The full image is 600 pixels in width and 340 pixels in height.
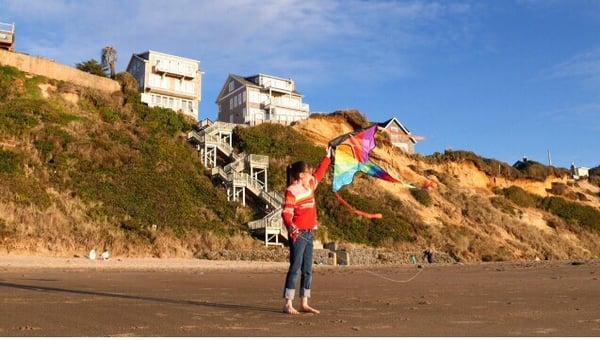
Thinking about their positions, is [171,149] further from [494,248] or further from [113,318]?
[113,318]

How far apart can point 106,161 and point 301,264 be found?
2907 centimetres

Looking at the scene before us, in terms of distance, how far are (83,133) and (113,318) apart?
3256cm

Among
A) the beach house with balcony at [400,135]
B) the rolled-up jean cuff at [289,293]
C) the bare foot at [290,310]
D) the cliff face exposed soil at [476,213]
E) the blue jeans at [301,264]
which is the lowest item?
the bare foot at [290,310]

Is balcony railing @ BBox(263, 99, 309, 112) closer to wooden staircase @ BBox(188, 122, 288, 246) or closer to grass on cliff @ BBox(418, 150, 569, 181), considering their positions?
grass on cliff @ BBox(418, 150, 569, 181)

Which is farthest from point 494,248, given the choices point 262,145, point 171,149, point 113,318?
point 113,318

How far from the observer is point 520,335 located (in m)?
4.93

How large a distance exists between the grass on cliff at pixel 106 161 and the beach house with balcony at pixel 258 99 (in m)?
24.3

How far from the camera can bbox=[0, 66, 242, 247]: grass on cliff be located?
29828 mm

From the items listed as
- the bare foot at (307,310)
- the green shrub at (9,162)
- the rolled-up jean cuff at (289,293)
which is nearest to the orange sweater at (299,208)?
the rolled-up jean cuff at (289,293)

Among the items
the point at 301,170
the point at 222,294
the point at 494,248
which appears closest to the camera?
the point at 301,170

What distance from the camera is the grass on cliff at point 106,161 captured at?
97.9 feet

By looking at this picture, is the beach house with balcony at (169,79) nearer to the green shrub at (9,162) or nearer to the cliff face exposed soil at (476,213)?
the cliff face exposed soil at (476,213)

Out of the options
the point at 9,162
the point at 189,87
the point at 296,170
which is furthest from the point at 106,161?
the point at 189,87

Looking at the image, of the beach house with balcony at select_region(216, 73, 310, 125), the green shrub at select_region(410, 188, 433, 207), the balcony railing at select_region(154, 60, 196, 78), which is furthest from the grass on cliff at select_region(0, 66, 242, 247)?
the beach house with balcony at select_region(216, 73, 310, 125)
